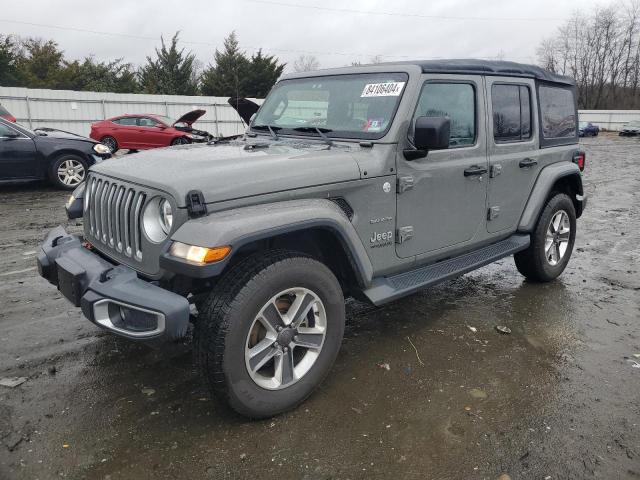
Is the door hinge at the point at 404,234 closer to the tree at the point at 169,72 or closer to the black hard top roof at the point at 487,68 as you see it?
the black hard top roof at the point at 487,68

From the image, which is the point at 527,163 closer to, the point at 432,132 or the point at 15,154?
the point at 432,132

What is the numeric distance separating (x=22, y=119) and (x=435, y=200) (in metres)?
21.2

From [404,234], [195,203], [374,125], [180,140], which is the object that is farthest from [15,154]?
[404,234]

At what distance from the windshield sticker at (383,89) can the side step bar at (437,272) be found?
4.04 ft

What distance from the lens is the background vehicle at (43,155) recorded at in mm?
9320

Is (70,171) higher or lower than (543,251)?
higher

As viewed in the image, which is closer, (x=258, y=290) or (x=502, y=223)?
(x=258, y=290)

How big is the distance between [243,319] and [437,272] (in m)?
1.69

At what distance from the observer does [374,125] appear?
3371 mm

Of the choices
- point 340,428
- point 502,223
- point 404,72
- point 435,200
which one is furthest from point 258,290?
point 502,223

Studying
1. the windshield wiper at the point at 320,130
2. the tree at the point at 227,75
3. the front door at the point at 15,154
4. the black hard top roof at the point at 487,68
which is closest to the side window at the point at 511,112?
the black hard top roof at the point at 487,68

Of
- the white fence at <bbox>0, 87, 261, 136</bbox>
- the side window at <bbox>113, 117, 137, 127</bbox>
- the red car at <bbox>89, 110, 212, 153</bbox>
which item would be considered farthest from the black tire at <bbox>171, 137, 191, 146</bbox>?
the white fence at <bbox>0, 87, 261, 136</bbox>

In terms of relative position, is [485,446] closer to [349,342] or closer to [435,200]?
[349,342]

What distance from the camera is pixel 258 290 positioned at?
100 inches
